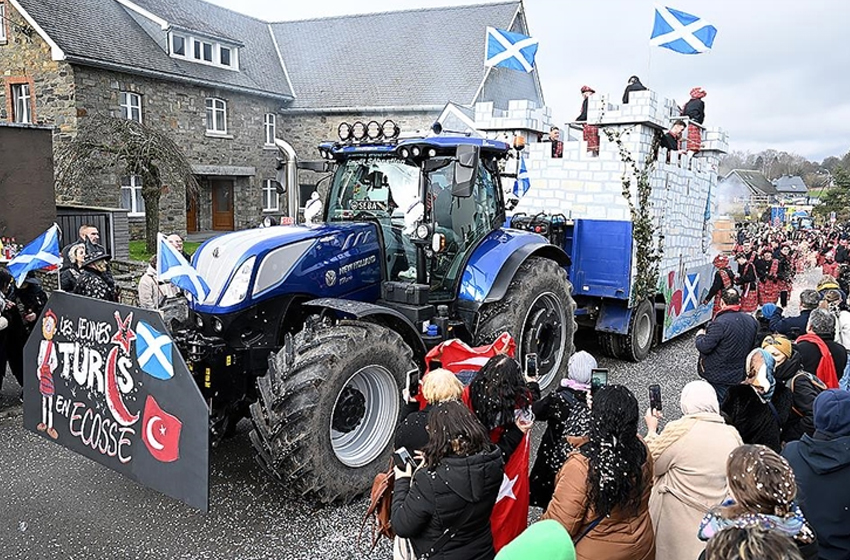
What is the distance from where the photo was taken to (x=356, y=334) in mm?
4211

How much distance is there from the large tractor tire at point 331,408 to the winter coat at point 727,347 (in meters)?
2.46

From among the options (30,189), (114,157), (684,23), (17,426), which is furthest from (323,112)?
(17,426)

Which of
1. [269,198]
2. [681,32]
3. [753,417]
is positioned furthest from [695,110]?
[269,198]

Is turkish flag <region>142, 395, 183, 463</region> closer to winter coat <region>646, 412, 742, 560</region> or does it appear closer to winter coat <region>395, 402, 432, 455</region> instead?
winter coat <region>395, 402, 432, 455</region>

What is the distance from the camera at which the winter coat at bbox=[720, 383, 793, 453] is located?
4.01 metres

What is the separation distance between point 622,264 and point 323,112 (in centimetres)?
1732

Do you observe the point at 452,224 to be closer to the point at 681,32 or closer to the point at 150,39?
the point at 681,32

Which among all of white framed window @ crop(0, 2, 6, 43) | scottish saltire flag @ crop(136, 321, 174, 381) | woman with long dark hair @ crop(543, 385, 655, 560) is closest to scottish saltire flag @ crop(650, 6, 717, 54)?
woman with long dark hair @ crop(543, 385, 655, 560)

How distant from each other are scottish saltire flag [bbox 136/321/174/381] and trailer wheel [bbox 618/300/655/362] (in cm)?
588

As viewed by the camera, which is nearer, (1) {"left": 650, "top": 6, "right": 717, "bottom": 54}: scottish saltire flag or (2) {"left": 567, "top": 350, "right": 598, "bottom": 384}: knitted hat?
(2) {"left": 567, "top": 350, "right": 598, "bottom": 384}: knitted hat

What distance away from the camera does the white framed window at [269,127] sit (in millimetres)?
22888

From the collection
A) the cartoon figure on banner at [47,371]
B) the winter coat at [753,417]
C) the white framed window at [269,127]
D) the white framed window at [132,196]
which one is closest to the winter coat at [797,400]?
the winter coat at [753,417]

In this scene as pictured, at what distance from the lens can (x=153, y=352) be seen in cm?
371

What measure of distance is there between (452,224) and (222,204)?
59.8ft
